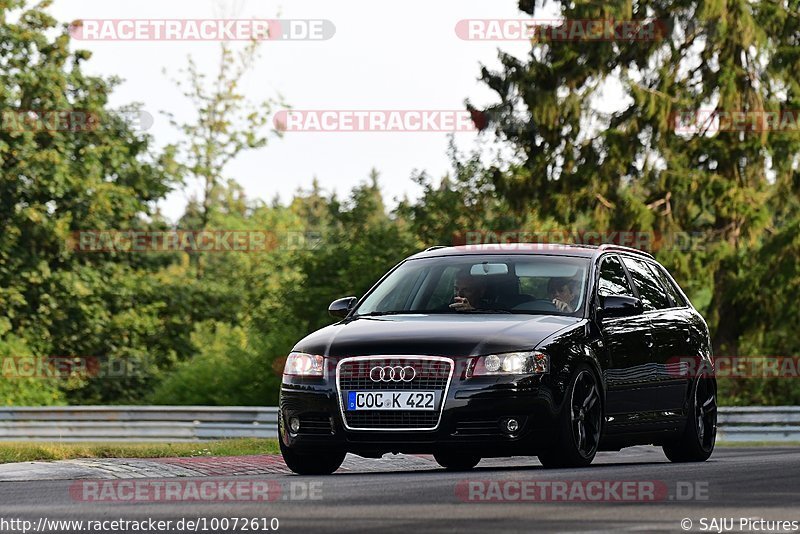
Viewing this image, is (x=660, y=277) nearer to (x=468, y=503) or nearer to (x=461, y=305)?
(x=461, y=305)

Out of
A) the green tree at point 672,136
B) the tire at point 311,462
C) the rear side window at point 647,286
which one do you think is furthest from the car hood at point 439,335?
the green tree at point 672,136

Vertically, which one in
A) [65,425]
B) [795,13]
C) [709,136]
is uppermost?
[795,13]

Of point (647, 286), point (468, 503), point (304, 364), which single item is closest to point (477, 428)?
point (304, 364)

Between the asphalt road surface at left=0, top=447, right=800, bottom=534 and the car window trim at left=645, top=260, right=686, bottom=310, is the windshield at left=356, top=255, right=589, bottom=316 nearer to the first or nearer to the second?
the asphalt road surface at left=0, top=447, right=800, bottom=534

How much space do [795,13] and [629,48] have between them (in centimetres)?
409

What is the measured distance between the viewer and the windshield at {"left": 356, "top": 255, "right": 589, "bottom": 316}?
12.4 m

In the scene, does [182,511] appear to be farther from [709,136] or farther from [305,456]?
[709,136]

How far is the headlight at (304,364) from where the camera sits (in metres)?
11.5

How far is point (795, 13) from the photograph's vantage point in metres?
38.6

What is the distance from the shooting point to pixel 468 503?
902 cm

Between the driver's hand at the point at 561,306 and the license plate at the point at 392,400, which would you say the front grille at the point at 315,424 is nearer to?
the license plate at the point at 392,400

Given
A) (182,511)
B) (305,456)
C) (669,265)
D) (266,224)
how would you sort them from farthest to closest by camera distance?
1. (266,224)
2. (669,265)
3. (305,456)
4. (182,511)

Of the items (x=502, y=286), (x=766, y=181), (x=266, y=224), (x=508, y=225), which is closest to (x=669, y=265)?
(x=766, y=181)

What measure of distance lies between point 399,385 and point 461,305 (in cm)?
146
